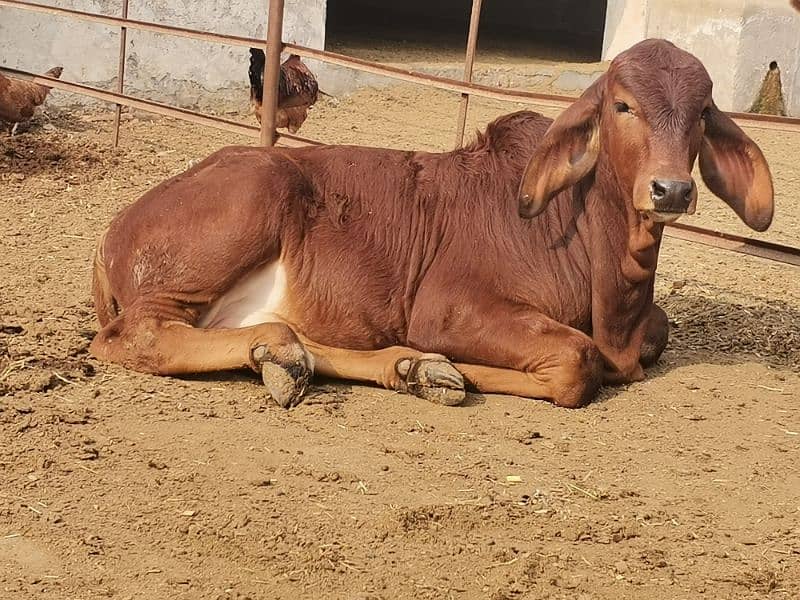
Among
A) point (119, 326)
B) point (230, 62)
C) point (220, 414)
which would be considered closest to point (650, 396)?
point (220, 414)

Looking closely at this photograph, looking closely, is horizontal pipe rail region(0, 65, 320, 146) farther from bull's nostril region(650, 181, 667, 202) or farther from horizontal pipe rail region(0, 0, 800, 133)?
bull's nostril region(650, 181, 667, 202)

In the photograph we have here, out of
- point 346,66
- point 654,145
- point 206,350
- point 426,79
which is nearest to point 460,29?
point 346,66

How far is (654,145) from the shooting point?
4969 millimetres

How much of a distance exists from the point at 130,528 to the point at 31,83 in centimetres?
821

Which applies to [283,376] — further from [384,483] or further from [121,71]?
[121,71]

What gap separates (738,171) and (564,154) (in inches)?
30.9

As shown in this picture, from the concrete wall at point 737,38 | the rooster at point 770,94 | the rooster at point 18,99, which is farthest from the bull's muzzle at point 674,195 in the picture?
the rooster at point 770,94

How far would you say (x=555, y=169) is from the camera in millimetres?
5355

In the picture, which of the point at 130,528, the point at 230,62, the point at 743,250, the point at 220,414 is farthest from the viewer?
the point at 230,62

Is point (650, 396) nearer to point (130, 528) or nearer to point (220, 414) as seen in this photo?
point (220, 414)

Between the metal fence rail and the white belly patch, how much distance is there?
1759 mm

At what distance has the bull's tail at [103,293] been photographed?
559 cm

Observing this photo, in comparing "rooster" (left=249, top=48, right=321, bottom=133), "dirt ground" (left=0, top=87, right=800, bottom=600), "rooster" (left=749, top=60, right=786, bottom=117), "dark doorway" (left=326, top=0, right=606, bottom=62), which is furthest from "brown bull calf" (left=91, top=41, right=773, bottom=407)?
"dark doorway" (left=326, top=0, right=606, bottom=62)

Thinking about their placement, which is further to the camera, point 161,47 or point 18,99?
point 161,47
